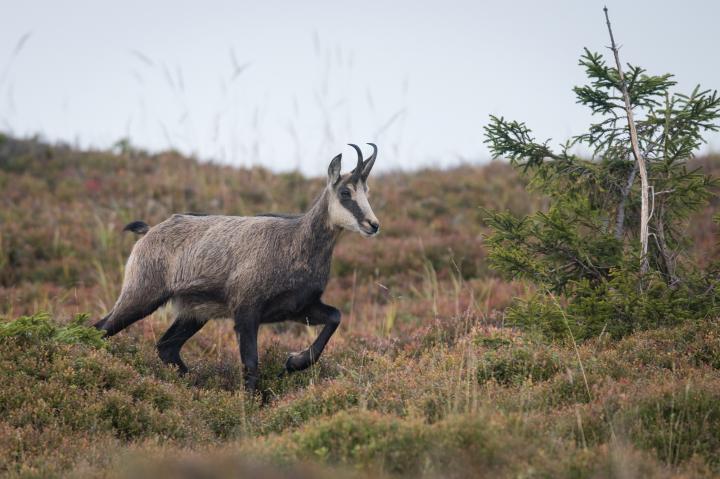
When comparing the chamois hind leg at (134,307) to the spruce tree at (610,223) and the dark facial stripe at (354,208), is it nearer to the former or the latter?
the dark facial stripe at (354,208)

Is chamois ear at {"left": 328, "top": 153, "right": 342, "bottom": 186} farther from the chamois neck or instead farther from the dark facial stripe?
the dark facial stripe

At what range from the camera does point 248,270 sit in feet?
28.2

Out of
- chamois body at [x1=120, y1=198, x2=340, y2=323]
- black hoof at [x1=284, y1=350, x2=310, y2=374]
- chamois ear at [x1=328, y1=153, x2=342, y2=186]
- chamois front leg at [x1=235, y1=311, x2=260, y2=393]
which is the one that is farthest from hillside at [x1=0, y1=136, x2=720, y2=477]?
chamois ear at [x1=328, y1=153, x2=342, y2=186]

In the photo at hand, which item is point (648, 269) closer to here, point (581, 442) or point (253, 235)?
point (581, 442)

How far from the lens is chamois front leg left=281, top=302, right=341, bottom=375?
844 cm

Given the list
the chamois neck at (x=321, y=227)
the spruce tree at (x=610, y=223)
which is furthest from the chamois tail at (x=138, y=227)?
the spruce tree at (x=610, y=223)

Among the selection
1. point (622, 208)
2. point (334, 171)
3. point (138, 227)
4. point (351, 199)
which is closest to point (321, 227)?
point (351, 199)

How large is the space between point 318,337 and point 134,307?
2.36 metres

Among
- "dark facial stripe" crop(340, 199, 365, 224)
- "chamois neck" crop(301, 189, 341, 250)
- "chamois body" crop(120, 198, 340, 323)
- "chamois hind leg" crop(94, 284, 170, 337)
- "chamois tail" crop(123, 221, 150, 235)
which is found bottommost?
"chamois hind leg" crop(94, 284, 170, 337)

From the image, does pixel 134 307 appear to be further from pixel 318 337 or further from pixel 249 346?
pixel 318 337

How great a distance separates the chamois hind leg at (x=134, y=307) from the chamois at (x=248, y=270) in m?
0.01

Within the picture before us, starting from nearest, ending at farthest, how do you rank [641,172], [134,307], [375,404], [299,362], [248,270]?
1. [375,404]
2. [641,172]
3. [299,362]
4. [248,270]
5. [134,307]

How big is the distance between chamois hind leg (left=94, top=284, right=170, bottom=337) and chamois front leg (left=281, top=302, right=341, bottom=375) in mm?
1812

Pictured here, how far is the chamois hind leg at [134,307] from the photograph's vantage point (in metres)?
9.02
